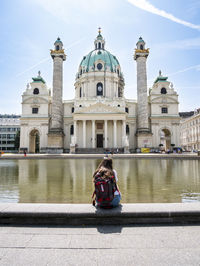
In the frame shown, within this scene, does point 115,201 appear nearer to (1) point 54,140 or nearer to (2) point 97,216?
(2) point 97,216

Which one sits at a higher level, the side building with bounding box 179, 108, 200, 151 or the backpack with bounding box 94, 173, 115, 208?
the side building with bounding box 179, 108, 200, 151

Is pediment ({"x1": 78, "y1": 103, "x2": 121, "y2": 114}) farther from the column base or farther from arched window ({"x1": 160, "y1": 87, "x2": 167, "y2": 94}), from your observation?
arched window ({"x1": 160, "y1": 87, "x2": 167, "y2": 94})

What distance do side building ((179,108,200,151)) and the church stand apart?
53.1 feet

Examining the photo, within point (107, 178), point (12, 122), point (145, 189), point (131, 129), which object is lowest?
point (145, 189)

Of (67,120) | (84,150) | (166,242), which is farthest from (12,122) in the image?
(166,242)

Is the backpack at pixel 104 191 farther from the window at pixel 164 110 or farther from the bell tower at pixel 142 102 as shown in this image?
the window at pixel 164 110

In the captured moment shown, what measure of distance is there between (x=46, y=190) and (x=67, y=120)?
51.4 m

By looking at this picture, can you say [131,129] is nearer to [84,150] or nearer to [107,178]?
[84,150]

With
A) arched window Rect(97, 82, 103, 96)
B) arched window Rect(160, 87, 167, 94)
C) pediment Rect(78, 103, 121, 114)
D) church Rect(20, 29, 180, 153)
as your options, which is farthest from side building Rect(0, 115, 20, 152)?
arched window Rect(160, 87, 167, 94)

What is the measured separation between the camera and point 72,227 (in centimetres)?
432

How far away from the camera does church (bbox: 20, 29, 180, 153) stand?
174 feet

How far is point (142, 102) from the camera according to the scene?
53.4m

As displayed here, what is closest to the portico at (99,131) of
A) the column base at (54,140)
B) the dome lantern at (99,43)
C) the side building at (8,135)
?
the column base at (54,140)

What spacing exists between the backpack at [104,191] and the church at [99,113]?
43.6 m
